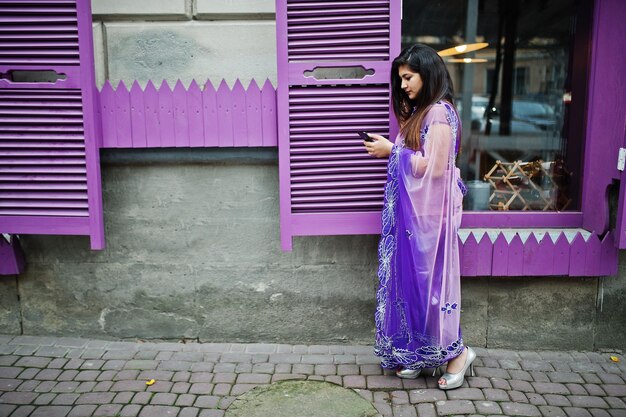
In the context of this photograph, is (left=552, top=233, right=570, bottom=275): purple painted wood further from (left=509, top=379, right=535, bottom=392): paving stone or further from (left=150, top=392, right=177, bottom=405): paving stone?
(left=150, top=392, right=177, bottom=405): paving stone

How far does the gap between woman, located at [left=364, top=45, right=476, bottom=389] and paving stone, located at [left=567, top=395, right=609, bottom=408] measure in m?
0.63

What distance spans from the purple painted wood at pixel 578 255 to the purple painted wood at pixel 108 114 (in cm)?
314

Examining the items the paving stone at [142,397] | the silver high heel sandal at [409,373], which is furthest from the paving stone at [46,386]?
the silver high heel sandal at [409,373]

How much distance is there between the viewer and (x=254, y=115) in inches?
151

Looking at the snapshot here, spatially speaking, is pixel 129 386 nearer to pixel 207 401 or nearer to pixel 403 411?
pixel 207 401

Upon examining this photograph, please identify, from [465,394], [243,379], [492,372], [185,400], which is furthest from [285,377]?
[492,372]

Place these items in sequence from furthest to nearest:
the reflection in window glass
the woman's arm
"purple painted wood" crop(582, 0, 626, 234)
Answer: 1. the reflection in window glass
2. "purple painted wood" crop(582, 0, 626, 234)
3. the woman's arm

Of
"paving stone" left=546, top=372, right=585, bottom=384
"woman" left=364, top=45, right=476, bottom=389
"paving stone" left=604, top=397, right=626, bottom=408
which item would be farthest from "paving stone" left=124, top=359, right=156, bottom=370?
"paving stone" left=604, top=397, right=626, bottom=408

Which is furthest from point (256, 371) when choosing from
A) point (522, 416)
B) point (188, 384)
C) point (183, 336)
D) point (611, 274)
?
point (611, 274)

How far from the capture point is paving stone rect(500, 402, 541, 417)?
3287 millimetres

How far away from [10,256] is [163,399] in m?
1.60

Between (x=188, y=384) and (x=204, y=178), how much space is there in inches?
54.2

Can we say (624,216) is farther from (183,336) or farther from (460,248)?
(183,336)

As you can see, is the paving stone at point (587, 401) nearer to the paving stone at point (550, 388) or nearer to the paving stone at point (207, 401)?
the paving stone at point (550, 388)
